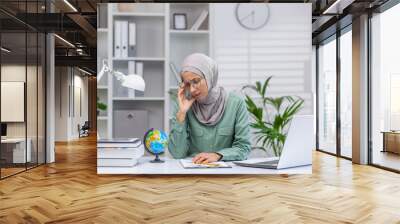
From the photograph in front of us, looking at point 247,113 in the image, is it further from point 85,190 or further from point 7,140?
point 7,140

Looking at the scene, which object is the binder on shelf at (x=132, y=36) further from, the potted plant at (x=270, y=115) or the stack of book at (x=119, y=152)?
the potted plant at (x=270, y=115)

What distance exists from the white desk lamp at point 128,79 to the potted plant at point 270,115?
1344 mm

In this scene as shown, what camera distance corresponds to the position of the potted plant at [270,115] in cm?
538

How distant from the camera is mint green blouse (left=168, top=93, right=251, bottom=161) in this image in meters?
5.29

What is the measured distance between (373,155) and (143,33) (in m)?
4.49

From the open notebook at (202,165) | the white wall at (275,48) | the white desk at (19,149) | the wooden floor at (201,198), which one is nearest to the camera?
the wooden floor at (201,198)

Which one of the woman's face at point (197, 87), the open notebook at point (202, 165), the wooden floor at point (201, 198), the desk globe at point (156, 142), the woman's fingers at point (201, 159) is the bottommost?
the wooden floor at point (201, 198)

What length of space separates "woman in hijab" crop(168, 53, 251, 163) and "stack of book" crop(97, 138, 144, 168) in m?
0.43

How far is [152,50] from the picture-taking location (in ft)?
17.8

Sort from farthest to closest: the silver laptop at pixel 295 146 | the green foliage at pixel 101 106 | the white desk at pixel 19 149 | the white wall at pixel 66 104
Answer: the white wall at pixel 66 104 → the white desk at pixel 19 149 → the green foliage at pixel 101 106 → the silver laptop at pixel 295 146

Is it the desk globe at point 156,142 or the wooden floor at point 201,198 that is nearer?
the wooden floor at point 201,198

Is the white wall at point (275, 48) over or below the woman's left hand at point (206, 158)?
over

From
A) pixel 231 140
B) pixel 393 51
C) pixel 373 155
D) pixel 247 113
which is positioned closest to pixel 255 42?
pixel 247 113

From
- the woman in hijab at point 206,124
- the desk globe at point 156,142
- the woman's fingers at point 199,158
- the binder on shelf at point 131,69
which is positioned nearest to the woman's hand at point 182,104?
the woman in hijab at point 206,124
